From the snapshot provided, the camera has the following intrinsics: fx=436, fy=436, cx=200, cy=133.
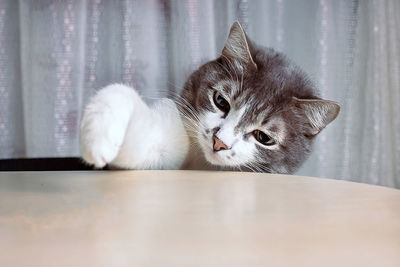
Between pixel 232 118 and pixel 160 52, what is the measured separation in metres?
0.65

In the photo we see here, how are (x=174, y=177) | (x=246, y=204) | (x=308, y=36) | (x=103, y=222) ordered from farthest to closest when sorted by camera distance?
(x=308, y=36), (x=174, y=177), (x=246, y=204), (x=103, y=222)

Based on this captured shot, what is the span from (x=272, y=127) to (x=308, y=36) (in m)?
0.70

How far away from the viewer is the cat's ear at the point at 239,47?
1257mm

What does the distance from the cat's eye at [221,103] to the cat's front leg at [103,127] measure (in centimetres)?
30

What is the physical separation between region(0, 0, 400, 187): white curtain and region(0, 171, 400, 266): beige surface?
2.89ft

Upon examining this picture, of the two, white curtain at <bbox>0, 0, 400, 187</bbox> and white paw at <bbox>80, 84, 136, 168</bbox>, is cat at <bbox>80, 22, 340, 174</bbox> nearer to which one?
white paw at <bbox>80, 84, 136, 168</bbox>

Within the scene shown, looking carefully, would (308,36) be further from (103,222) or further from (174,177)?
(103,222)

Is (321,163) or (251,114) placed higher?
(251,114)

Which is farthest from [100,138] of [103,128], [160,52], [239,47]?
[160,52]

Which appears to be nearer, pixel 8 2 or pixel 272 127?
pixel 272 127

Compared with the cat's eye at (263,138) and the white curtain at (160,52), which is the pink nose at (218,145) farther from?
the white curtain at (160,52)

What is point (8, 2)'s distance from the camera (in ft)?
5.36

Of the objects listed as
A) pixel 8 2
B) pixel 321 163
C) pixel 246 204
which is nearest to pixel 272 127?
pixel 246 204

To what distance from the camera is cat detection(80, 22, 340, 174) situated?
1130 mm
